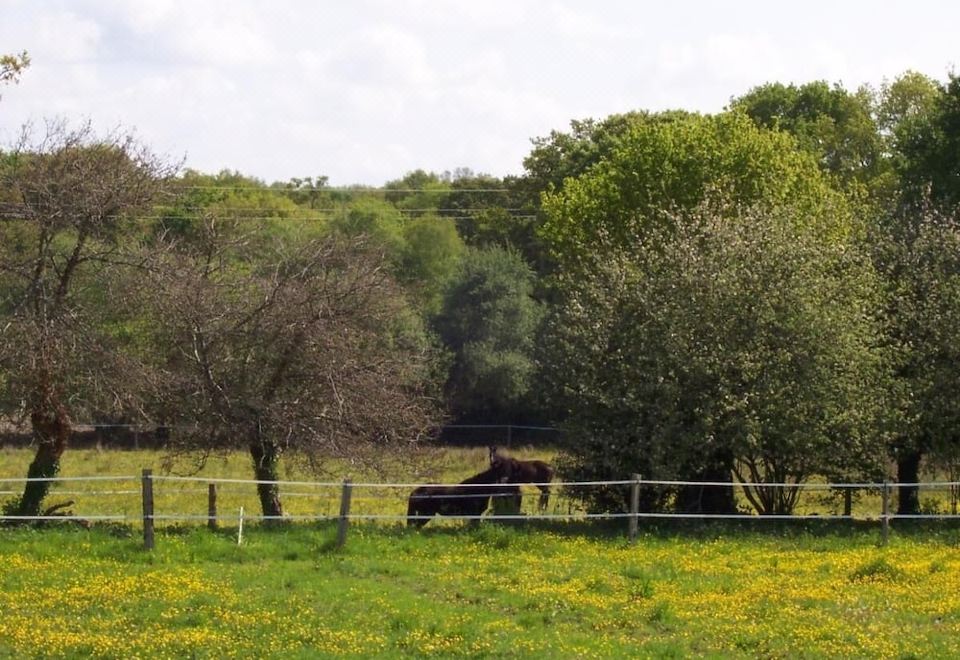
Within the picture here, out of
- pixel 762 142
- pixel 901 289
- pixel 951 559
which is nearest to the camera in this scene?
pixel 951 559

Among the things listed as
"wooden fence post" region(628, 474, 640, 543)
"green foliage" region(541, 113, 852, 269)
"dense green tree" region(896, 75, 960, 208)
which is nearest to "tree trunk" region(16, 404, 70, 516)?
"wooden fence post" region(628, 474, 640, 543)

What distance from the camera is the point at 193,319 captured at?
70.0 ft

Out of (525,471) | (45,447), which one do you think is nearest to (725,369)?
(525,471)

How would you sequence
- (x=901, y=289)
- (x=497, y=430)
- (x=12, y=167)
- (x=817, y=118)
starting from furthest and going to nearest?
(x=817, y=118)
(x=497, y=430)
(x=901, y=289)
(x=12, y=167)

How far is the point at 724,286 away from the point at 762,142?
534 inches

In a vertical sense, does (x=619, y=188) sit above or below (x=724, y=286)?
above

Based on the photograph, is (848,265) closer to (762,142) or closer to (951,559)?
(951,559)

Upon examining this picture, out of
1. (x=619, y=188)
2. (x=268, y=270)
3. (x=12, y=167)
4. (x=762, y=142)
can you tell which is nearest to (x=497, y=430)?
(x=619, y=188)

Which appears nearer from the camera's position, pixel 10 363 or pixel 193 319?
pixel 10 363

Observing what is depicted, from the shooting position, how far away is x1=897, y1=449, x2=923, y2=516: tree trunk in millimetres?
24156

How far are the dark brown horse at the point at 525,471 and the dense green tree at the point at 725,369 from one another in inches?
55.8

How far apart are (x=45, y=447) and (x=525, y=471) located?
33.7ft

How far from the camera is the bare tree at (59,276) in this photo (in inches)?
792

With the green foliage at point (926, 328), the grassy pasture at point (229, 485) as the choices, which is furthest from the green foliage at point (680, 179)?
the grassy pasture at point (229, 485)
